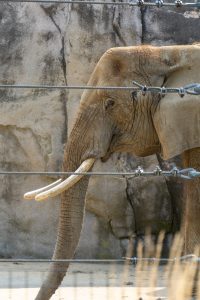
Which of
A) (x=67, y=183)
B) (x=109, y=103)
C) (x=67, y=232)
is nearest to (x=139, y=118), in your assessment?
(x=109, y=103)

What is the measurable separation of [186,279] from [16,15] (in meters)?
5.01

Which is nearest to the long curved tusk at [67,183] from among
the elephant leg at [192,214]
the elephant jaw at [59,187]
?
the elephant jaw at [59,187]

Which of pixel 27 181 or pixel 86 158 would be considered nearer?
pixel 86 158

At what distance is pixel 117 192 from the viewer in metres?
7.67

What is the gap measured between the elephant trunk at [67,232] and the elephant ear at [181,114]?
491mm

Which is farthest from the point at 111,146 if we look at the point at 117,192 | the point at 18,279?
the point at 117,192

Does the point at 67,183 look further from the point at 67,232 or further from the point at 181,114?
the point at 181,114

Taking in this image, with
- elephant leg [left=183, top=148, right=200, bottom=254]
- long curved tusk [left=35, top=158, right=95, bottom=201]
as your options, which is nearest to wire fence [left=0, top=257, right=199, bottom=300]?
elephant leg [left=183, top=148, right=200, bottom=254]

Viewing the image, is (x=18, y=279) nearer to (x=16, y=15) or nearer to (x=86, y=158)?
(x=86, y=158)

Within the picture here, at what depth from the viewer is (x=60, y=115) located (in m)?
7.68

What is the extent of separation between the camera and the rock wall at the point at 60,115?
25.1 ft

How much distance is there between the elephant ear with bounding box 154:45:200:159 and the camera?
5.48m

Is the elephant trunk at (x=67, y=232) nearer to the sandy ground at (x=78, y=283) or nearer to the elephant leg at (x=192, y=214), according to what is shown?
the sandy ground at (x=78, y=283)

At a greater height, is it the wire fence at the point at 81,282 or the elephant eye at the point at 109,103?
the elephant eye at the point at 109,103
